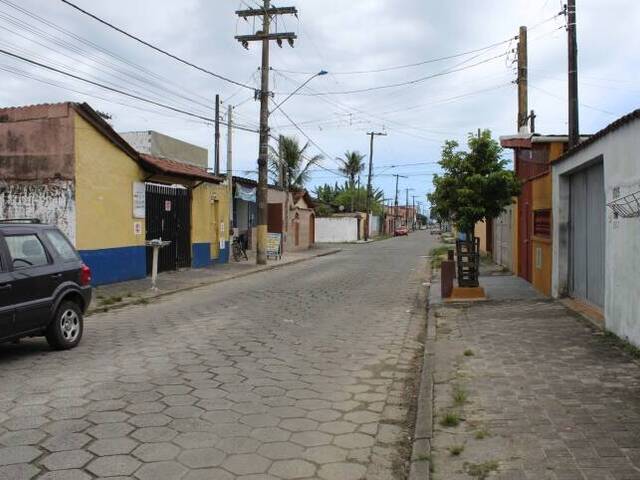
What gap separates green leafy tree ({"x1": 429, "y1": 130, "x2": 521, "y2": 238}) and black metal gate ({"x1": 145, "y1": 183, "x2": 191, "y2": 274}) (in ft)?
28.3

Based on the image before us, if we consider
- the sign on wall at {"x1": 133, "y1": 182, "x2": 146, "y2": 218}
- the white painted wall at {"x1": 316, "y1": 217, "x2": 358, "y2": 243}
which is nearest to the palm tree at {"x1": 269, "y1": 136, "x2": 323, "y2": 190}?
the white painted wall at {"x1": 316, "y1": 217, "x2": 358, "y2": 243}

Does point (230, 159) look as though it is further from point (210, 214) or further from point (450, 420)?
point (450, 420)

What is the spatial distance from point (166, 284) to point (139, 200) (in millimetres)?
2494

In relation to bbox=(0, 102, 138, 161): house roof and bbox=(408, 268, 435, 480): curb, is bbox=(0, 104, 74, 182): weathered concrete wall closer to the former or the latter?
bbox=(0, 102, 138, 161): house roof

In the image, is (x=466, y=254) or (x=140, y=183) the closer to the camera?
(x=466, y=254)

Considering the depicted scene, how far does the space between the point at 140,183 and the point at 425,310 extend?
29.1ft

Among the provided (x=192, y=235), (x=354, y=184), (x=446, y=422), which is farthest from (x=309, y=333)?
(x=354, y=184)

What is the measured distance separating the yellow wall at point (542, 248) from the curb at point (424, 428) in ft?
20.3

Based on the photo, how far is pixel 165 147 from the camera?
20062mm

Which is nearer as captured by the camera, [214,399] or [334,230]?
[214,399]

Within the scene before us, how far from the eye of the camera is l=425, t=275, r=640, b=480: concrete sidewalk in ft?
13.6

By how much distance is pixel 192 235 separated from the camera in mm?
20562

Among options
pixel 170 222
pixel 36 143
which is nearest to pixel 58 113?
pixel 36 143

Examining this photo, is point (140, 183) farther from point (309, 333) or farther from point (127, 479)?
point (127, 479)
